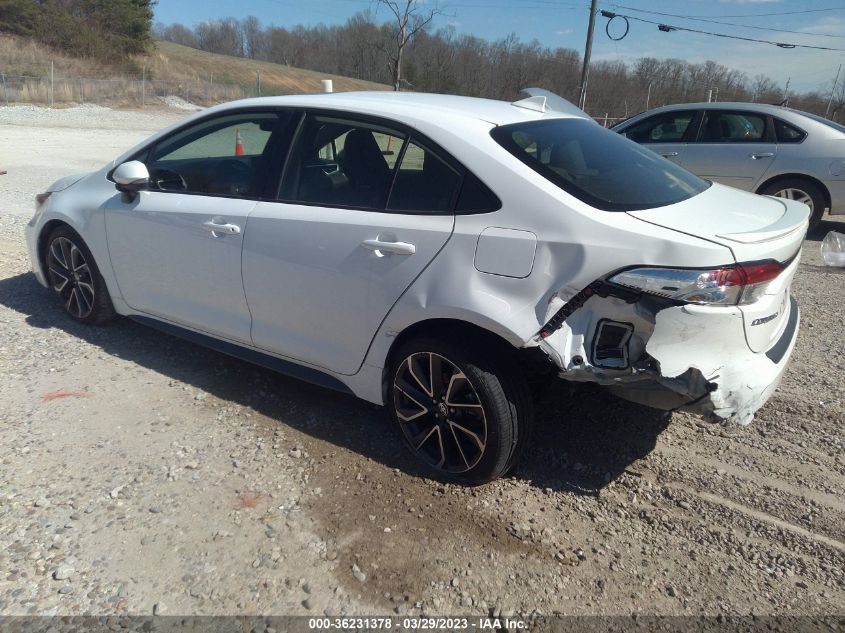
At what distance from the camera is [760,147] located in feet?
Answer: 27.6

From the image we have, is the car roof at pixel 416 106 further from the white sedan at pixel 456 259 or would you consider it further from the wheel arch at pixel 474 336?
the wheel arch at pixel 474 336

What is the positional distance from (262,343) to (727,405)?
7.74ft

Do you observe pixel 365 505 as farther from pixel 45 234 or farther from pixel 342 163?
pixel 45 234

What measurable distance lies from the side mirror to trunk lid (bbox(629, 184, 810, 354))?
2900 millimetres

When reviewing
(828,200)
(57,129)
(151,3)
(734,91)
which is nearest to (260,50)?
(151,3)

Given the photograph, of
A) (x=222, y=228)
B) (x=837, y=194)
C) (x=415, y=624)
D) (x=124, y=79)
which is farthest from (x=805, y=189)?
(x=124, y=79)

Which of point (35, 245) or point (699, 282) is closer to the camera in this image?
point (699, 282)

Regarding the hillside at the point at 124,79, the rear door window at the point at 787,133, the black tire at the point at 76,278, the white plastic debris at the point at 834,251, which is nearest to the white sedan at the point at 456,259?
the black tire at the point at 76,278

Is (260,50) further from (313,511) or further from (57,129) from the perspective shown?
(313,511)

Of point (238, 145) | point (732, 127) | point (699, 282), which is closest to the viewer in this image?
point (699, 282)

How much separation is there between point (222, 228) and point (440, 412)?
160 centimetres

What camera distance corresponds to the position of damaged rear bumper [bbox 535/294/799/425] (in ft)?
8.04

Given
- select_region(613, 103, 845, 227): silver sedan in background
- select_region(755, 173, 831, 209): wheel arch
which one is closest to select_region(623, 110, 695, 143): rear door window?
select_region(613, 103, 845, 227): silver sedan in background

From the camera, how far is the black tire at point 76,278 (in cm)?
445
